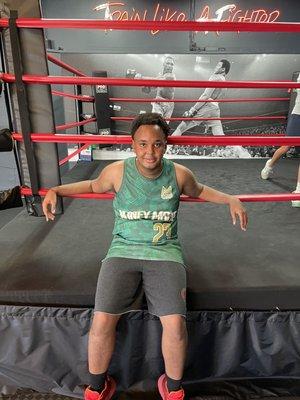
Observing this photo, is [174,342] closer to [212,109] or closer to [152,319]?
[152,319]

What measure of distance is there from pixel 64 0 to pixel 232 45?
2.46 metres

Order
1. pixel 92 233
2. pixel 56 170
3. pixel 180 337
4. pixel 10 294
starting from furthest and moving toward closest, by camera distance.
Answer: pixel 92 233 < pixel 56 170 < pixel 10 294 < pixel 180 337

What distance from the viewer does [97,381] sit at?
1.08 metres

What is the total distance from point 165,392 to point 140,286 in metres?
0.39

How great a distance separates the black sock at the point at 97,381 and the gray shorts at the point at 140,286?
0.24 m

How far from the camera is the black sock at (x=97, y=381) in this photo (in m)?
1.08

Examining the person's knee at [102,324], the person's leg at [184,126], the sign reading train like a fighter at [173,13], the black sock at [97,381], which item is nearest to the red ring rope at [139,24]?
the person's knee at [102,324]

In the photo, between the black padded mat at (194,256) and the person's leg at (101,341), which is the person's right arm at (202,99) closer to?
the black padded mat at (194,256)

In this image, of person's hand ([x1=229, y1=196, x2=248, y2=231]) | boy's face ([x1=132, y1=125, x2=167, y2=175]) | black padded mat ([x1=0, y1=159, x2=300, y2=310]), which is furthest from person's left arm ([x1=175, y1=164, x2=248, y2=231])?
black padded mat ([x1=0, y1=159, x2=300, y2=310])

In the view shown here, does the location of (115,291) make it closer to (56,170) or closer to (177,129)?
(56,170)

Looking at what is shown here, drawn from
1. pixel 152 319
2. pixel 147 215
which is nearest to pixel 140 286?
pixel 152 319

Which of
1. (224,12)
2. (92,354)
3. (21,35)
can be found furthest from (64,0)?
(92,354)

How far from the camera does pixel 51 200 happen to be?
4.00 feet

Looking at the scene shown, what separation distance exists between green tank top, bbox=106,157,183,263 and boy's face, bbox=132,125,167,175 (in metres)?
0.07
